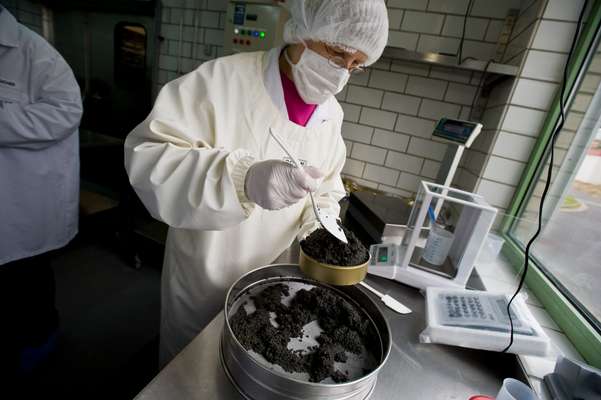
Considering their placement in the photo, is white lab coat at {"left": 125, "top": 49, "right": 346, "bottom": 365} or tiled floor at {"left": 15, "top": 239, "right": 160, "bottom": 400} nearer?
white lab coat at {"left": 125, "top": 49, "right": 346, "bottom": 365}

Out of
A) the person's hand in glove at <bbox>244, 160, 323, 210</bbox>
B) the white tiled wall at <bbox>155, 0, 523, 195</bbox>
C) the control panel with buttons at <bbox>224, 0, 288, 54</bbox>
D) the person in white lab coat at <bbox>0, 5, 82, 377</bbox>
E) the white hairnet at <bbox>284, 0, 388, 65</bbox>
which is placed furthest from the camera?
the control panel with buttons at <bbox>224, 0, 288, 54</bbox>

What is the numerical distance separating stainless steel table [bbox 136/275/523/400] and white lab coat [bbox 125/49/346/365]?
0.84 feet

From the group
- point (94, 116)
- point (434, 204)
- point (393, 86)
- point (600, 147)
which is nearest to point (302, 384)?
point (434, 204)

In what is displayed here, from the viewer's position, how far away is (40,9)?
3.39 meters

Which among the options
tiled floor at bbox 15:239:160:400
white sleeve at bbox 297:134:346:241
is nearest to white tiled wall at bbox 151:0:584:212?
white sleeve at bbox 297:134:346:241

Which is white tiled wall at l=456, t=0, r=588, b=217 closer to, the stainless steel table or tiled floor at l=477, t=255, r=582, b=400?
tiled floor at l=477, t=255, r=582, b=400

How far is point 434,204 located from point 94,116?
3827mm

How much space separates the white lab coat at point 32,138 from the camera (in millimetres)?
1320

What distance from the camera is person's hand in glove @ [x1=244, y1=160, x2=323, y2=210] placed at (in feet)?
2.26

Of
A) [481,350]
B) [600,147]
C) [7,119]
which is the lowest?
[481,350]

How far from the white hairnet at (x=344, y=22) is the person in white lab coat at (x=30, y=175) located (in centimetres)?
131

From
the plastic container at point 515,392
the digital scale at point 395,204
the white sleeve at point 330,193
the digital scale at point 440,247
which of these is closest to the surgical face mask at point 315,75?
the white sleeve at point 330,193

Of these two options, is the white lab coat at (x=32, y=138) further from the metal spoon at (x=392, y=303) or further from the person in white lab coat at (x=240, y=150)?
the metal spoon at (x=392, y=303)

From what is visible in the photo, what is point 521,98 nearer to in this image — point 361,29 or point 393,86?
point 393,86
